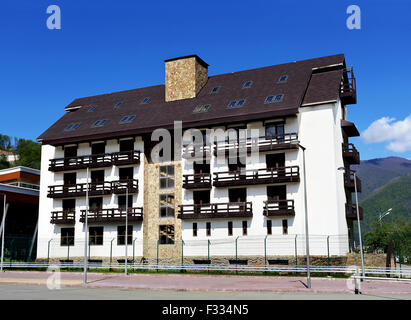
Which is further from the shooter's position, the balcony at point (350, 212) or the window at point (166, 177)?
the window at point (166, 177)

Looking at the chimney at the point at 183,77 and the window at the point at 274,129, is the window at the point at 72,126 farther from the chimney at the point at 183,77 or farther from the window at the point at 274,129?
the window at the point at 274,129

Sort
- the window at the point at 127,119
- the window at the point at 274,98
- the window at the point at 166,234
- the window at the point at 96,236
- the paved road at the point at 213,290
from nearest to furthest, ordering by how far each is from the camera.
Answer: the paved road at the point at 213,290 < the window at the point at 274,98 < the window at the point at 166,234 < the window at the point at 96,236 < the window at the point at 127,119

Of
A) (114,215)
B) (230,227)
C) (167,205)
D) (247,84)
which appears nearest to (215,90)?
(247,84)

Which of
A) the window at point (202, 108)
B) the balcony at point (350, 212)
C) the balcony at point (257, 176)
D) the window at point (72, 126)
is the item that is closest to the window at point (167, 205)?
the balcony at point (257, 176)

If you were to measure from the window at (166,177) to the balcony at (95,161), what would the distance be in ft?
8.12

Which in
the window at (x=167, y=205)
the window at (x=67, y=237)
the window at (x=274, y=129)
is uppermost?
the window at (x=274, y=129)

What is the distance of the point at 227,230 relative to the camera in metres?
39.8

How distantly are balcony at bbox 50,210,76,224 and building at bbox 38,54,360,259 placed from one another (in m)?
0.10

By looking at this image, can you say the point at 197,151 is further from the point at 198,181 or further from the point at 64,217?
the point at 64,217

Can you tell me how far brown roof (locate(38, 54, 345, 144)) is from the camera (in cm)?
3956

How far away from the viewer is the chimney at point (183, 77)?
46.5 m

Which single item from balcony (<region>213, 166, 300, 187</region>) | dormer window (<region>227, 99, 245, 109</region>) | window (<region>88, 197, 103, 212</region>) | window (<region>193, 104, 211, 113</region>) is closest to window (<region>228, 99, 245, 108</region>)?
dormer window (<region>227, 99, 245, 109</region>)
